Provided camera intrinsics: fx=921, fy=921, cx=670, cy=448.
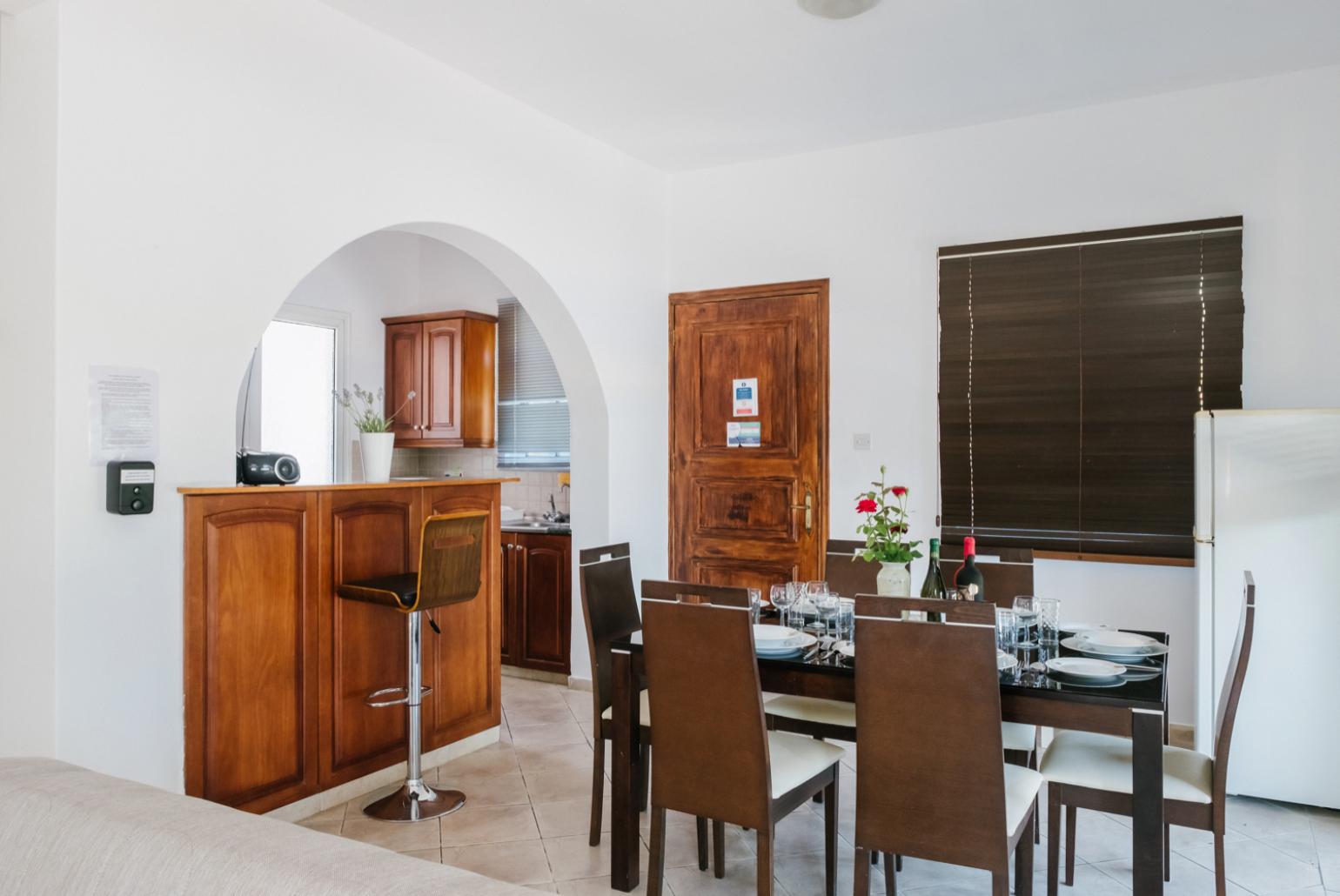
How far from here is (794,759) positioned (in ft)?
8.72

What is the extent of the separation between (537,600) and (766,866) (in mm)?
3322

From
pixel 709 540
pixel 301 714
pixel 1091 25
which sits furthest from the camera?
pixel 709 540

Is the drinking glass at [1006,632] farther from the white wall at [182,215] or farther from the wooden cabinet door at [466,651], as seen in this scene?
the white wall at [182,215]

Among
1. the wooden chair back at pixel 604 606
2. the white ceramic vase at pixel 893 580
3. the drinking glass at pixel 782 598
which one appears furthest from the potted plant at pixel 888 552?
the wooden chair back at pixel 604 606

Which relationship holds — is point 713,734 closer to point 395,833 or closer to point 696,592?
point 696,592

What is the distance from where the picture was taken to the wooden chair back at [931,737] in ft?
7.21

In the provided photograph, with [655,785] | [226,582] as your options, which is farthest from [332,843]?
[226,582]

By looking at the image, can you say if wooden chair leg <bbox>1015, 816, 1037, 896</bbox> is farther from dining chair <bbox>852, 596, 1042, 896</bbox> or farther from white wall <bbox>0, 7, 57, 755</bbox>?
white wall <bbox>0, 7, 57, 755</bbox>

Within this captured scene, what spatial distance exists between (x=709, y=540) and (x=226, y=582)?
9.64 feet

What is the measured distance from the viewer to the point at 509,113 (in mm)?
4465

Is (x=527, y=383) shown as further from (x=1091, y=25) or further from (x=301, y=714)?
(x=1091, y=25)

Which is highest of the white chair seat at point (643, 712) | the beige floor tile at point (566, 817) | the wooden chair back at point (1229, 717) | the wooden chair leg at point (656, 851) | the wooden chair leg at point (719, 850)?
the wooden chair back at point (1229, 717)

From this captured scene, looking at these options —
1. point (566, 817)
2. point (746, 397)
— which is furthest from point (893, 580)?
point (746, 397)

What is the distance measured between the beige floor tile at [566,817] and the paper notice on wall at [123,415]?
188cm
